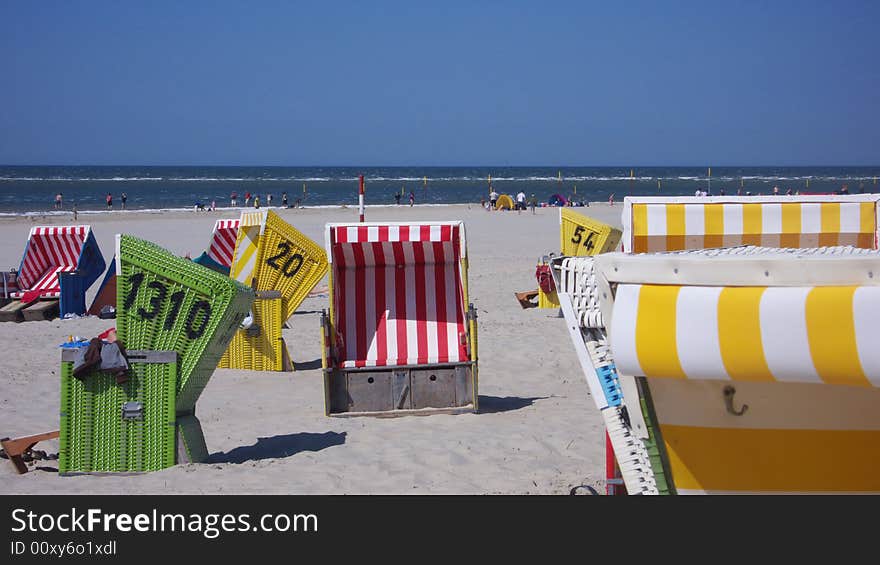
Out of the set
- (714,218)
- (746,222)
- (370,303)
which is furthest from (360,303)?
(746,222)

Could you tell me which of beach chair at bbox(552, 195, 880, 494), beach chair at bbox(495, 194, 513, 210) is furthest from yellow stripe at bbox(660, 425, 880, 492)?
beach chair at bbox(495, 194, 513, 210)

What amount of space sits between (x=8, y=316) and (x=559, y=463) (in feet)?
33.1

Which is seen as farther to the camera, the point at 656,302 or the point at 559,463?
the point at 559,463

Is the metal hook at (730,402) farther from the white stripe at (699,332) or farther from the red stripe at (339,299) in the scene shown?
the red stripe at (339,299)

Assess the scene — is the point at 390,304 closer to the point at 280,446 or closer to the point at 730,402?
the point at 280,446

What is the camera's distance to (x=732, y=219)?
22.0 ft

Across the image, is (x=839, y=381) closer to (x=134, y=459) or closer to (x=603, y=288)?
→ (x=603, y=288)

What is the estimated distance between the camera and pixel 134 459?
A: 6.03 metres

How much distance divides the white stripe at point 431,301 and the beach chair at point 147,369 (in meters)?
2.75

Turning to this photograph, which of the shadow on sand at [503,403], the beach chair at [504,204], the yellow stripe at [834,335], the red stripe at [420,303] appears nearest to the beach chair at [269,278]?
the red stripe at [420,303]

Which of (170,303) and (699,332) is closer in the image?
(699,332)

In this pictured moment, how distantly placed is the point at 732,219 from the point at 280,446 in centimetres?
345

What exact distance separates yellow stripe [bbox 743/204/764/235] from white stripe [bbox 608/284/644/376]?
401 centimetres

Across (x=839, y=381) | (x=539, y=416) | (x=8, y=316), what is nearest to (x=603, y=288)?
(x=839, y=381)
